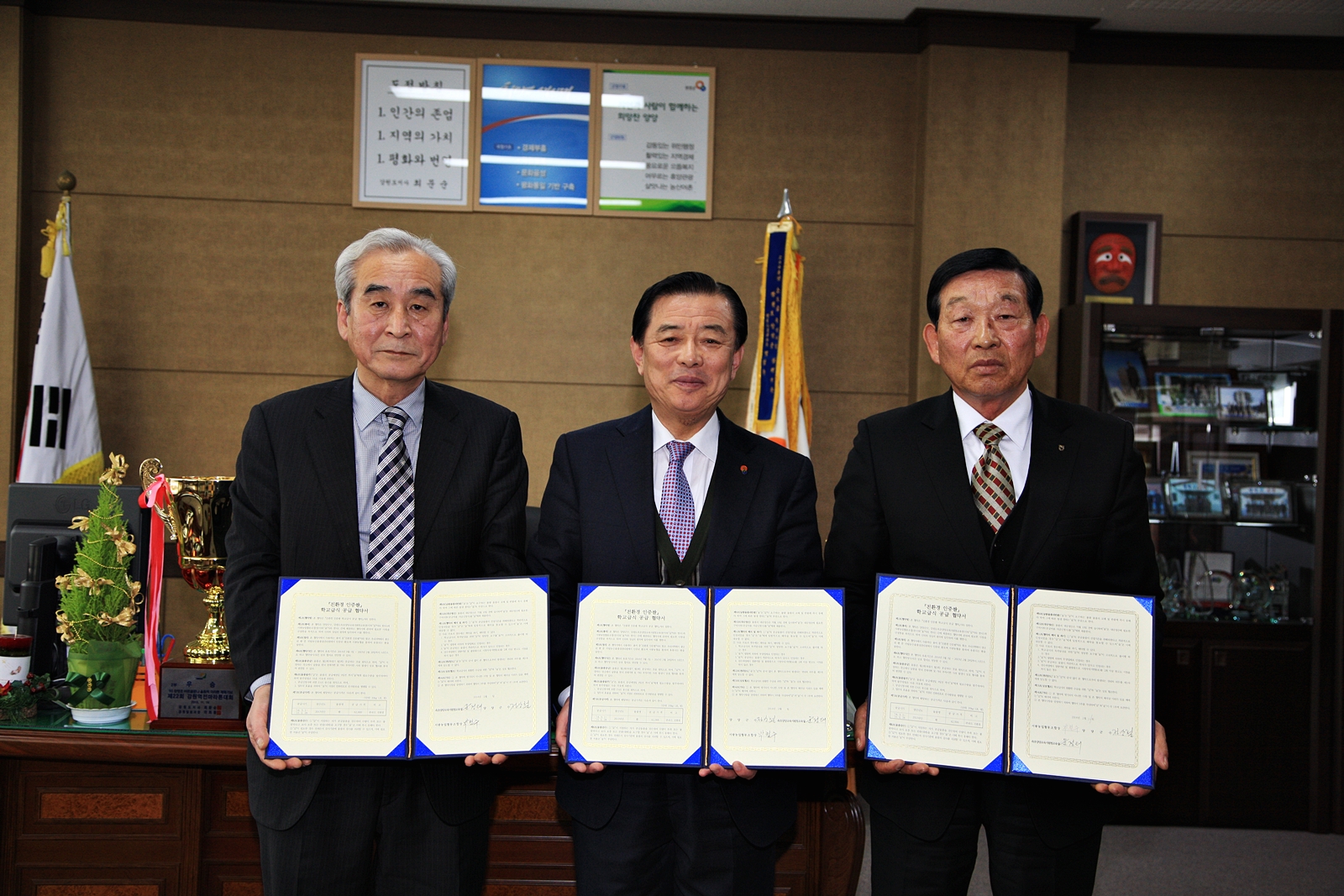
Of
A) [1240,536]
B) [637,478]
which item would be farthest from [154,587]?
[1240,536]

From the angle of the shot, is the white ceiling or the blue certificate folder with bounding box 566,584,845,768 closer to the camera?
the blue certificate folder with bounding box 566,584,845,768

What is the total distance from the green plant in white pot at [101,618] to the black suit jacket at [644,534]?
1.01m

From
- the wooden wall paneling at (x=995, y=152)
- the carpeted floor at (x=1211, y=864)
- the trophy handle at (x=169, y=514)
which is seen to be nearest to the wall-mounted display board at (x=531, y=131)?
the wooden wall paneling at (x=995, y=152)

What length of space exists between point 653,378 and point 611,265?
2.35m

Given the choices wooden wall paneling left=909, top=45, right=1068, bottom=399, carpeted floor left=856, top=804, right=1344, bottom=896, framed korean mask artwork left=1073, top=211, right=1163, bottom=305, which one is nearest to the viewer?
carpeted floor left=856, top=804, right=1344, bottom=896

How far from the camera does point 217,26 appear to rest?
3773 millimetres

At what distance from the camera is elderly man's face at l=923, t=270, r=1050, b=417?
1.57 meters

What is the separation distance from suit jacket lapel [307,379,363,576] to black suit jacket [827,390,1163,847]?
88 cm

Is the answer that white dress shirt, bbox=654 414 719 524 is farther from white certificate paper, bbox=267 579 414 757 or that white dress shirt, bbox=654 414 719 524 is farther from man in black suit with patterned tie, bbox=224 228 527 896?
white certificate paper, bbox=267 579 414 757

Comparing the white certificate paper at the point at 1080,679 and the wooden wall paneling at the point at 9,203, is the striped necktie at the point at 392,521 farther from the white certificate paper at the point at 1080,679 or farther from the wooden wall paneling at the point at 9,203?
the wooden wall paneling at the point at 9,203

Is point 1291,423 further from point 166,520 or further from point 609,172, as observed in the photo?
point 166,520

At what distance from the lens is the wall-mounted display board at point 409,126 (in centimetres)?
379

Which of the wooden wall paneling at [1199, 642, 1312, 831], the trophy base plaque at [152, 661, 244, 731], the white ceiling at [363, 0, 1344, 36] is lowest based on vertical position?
the wooden wall paneling at [1199, 642, 1312, 831]

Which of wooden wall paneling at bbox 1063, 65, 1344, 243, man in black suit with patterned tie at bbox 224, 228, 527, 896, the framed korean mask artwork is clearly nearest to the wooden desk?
man in black suit with patterned tie at bbox 224, 228, 527, 896
